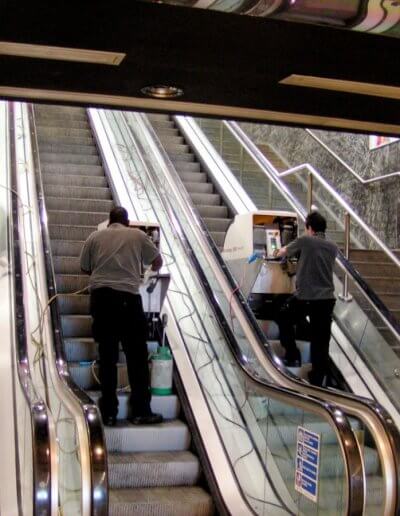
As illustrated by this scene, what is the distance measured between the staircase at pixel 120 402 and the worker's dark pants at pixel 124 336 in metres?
0.24

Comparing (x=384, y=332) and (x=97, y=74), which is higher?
(x=97, y=74)

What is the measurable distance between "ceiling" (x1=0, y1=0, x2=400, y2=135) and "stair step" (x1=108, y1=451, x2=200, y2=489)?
2.37 meters

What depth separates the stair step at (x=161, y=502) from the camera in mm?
4402

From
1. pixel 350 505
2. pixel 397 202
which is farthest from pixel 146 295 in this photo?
pixel 397 202

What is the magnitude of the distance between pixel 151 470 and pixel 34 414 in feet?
5.71

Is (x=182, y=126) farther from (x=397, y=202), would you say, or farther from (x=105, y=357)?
(x=105, y=357)

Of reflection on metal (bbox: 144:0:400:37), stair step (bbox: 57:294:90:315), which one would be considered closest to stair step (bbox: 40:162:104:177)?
stair step (bbox: 57:294:90:315)

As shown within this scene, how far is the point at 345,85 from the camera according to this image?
13.3 ft

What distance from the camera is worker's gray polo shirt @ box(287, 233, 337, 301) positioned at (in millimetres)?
6074

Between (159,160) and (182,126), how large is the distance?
2.38 metres

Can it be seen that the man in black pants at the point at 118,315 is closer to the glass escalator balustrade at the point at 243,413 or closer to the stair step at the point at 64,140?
the glass escalator balustrade at the point at 243,413

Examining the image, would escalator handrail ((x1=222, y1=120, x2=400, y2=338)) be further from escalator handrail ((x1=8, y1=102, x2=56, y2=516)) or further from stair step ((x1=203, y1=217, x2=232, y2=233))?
escalator handrail ((x1=8, y1=102, x2=56, y2=516))

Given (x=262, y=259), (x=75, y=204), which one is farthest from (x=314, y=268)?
(x=75, y=204)

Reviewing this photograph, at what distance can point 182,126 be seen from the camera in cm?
1159
